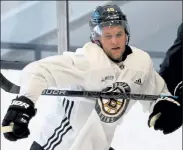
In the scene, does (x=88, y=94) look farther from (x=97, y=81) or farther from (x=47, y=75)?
(x=47, y=75)

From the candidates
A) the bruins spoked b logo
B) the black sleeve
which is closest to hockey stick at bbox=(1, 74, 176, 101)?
the bruins spoked b logo

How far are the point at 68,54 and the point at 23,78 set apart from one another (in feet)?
0.59

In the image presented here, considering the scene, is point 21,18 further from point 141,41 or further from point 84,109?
point 84,109

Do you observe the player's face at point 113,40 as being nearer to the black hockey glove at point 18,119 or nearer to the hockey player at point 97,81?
the hockey player at point 97,81

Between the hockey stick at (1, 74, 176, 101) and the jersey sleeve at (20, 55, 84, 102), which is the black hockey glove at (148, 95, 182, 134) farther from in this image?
the jersey sleeve at (20, 55, 84, 102)

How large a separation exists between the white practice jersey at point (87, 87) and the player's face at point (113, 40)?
0.06ft

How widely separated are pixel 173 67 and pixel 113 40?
286mm

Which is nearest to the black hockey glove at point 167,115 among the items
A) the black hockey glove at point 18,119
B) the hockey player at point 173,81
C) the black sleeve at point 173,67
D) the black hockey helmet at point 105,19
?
the hockey player at point 173,81

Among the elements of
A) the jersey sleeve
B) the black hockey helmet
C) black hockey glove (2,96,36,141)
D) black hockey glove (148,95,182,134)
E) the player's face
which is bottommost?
black hockey glove (148,95,182,134)

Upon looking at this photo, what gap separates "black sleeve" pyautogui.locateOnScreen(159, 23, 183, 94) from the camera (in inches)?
73.0

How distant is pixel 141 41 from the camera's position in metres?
3.27

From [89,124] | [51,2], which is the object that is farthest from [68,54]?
[51,2]

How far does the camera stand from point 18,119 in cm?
143

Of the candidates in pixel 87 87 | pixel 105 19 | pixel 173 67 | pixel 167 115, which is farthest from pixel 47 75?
pixel 173 67
